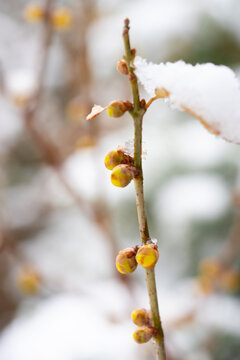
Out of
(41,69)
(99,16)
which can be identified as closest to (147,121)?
(99,16)

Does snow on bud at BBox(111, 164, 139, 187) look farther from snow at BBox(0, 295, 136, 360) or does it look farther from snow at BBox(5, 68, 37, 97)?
snow at BBox(0, 295, 136, 360)

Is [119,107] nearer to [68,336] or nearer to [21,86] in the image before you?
[21,86]

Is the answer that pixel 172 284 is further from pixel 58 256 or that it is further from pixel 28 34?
pixel 28 34

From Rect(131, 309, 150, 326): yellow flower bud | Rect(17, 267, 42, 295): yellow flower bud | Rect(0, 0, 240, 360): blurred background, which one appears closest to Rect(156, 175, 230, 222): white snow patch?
Rect(0, 0, 240, 360): blurred background

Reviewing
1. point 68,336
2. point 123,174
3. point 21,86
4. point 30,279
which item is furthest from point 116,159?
point 68,336

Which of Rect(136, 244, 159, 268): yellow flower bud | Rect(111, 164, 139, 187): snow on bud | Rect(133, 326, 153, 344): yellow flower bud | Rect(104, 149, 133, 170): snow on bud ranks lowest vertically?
Rect(133, 326, 153, 344): yellow flower bud

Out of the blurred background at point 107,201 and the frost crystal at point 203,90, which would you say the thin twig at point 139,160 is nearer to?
the frost crystal at point 203,90
